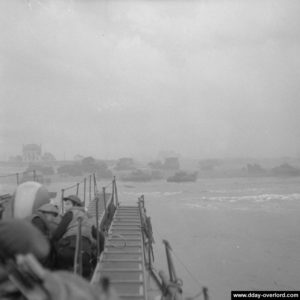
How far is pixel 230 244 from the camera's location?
25.7 m

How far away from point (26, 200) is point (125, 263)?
8.91 feet

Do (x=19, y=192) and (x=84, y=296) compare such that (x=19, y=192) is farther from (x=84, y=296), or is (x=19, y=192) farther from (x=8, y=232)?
(x=84, y=296)

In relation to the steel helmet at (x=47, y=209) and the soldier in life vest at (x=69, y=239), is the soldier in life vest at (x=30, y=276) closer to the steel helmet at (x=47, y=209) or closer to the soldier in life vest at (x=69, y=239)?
the soldier in life vest at (x=69, y=239)

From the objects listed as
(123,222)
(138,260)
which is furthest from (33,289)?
(123,222)

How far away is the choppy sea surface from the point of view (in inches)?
703

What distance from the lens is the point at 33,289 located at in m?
1.55

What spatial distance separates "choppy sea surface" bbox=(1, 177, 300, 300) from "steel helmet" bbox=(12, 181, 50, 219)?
537cm

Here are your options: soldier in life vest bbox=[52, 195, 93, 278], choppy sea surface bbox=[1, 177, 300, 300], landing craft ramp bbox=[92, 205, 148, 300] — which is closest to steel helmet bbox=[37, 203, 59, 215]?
soldier in life vest bbox=[52, 195, 93, 278]

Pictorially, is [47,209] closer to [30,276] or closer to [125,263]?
[125,263]

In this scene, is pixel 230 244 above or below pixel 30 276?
below

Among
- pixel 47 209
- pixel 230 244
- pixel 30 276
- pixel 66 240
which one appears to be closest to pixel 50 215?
pixel 47 209

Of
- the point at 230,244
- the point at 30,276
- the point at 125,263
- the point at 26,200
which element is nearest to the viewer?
the point at 30,276

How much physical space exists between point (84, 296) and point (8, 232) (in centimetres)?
58

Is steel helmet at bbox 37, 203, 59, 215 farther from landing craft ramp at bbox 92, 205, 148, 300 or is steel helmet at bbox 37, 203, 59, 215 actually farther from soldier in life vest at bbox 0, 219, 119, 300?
soldier in life vest at bbox 0, 219, 119, 300
